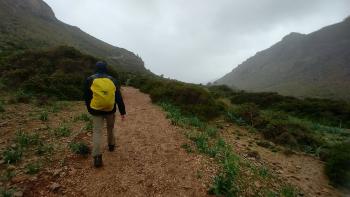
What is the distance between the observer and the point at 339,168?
723 cm

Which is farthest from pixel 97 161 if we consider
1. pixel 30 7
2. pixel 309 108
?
pixel 30 7

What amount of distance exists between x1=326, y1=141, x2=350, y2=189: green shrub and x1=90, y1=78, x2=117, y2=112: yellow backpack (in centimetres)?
648

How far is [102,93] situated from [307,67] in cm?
10797

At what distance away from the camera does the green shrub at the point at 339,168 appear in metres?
6.93

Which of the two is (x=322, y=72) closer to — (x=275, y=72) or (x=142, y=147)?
(x=275, y=72)

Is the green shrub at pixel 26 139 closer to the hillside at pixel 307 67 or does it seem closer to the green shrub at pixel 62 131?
the green shrub at pixel 62 131

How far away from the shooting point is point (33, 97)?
416 inches

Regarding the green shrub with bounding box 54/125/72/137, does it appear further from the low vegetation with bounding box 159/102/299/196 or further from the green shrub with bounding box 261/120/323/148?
the green shrub with bounding box 261/120/323/148

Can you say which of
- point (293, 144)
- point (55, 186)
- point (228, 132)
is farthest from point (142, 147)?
point (293, 144)

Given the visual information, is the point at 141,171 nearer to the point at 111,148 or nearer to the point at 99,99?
the point at 111,148

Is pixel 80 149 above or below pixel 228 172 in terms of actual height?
above

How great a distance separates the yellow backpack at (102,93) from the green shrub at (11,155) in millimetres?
1927

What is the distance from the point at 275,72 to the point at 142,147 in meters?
121

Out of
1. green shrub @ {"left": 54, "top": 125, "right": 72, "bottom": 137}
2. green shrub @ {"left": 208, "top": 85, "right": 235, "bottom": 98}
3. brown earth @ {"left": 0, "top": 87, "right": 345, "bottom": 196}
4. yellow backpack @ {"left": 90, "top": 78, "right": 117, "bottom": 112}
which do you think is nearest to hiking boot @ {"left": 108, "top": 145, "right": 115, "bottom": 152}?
brown earth @ {"left": 0, "top": 87, "right": 345, "bottom": 196}
